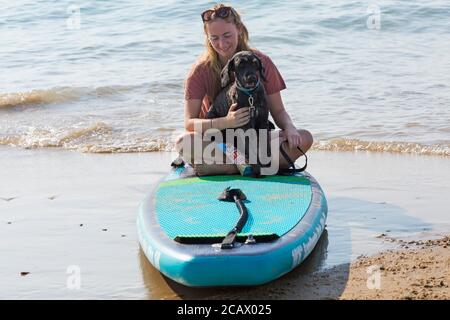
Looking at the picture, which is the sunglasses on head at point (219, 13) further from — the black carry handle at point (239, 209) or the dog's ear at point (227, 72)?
the black carry handle at point (239, 209)

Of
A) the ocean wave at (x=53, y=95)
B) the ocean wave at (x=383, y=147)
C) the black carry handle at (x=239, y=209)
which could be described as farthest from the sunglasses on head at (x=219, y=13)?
the ocean wave at (x=53, y=95)

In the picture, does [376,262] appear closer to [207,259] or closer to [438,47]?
[207,259]

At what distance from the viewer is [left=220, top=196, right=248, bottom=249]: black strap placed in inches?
165

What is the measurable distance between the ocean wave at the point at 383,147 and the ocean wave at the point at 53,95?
386 cm

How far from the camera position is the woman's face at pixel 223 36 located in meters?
5.79

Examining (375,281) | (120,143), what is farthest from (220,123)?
(120,143)

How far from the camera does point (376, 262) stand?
4738mm

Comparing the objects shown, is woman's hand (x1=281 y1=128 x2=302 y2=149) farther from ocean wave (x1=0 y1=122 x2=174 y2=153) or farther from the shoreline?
ocean wave (x1=0 y1=122 x2=174 y2=153)

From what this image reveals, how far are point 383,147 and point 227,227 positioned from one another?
3878 mm

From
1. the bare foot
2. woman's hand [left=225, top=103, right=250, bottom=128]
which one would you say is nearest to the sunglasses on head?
woman's hand [left=225, top=103, right=250, bottom=128]

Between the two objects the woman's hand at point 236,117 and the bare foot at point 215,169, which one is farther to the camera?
the bare foot at point 215,169

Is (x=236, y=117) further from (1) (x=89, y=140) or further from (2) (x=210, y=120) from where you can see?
(1) (x=89, y=140)
